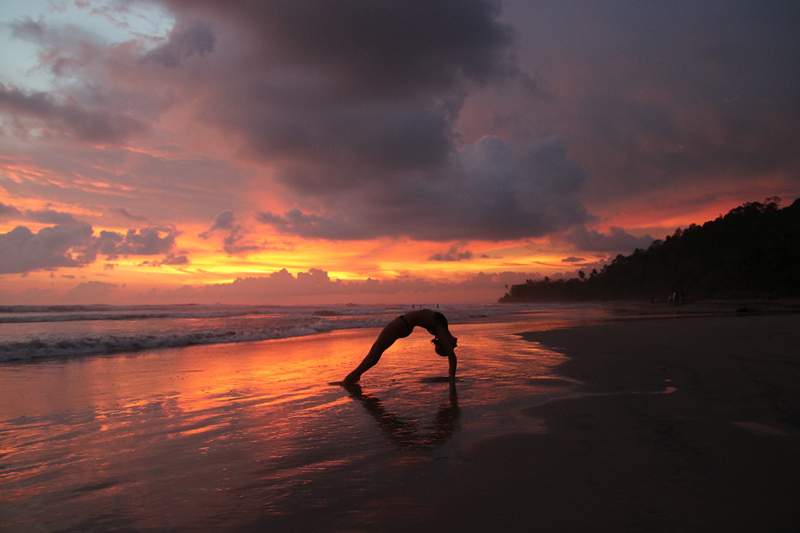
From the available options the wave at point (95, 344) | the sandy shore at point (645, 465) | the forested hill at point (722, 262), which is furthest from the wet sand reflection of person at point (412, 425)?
the forested hill at point (722, 262)

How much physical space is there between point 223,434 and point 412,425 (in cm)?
230

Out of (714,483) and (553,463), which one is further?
(553,463)

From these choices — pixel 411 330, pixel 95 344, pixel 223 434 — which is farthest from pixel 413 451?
pixel 95 344

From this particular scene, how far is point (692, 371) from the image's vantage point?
9.48 m

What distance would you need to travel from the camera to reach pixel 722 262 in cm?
9350

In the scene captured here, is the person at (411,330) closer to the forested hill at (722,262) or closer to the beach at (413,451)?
the beach at (413,451)

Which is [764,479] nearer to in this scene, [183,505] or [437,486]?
[437,486]

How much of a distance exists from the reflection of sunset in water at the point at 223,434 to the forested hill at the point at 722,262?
86.5m

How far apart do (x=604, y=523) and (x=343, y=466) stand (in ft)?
7.59

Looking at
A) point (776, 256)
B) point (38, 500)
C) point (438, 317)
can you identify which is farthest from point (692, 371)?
point (776, 256)

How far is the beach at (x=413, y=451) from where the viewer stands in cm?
345

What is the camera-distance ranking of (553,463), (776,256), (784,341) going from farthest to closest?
(776,256), (784,341), (553,463)

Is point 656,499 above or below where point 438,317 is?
below

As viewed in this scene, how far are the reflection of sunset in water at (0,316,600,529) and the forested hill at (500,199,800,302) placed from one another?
86.5m
